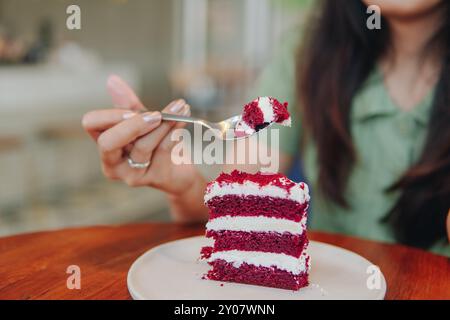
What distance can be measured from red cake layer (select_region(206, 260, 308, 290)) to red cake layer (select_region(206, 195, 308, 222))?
126 mm

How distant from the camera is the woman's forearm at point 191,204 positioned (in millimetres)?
1732

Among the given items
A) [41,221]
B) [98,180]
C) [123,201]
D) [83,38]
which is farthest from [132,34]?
[41,221]

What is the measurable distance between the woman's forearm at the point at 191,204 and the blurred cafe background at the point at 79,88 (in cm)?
99

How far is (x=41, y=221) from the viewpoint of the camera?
5020mm

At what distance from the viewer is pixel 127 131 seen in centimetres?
138

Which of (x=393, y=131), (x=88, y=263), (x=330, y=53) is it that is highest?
(x=330, y=53)

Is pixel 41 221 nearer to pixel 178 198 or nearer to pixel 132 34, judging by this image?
pixel 178 198

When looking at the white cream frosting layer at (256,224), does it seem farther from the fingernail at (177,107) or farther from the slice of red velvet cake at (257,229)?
the fingernail at (177,107)

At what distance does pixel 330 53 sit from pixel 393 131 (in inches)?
14.6

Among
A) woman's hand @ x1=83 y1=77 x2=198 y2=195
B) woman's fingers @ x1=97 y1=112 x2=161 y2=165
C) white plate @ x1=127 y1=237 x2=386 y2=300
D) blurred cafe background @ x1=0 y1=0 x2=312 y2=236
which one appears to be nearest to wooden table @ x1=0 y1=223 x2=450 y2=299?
white plate @ x1=127 y1=237 x2=386 y2=300

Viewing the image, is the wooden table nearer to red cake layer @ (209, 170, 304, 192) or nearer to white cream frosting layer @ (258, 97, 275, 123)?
red cake layer @ (209, 170, 304, 192)

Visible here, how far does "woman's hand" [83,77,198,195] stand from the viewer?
139cm

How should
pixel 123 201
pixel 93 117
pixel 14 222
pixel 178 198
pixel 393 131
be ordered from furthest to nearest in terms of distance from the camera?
pixel 123 201 < pixel 14 222 < pixel 393 131 < pixel 178 198 < pixel 93 117

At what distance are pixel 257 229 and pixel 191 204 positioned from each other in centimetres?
44
